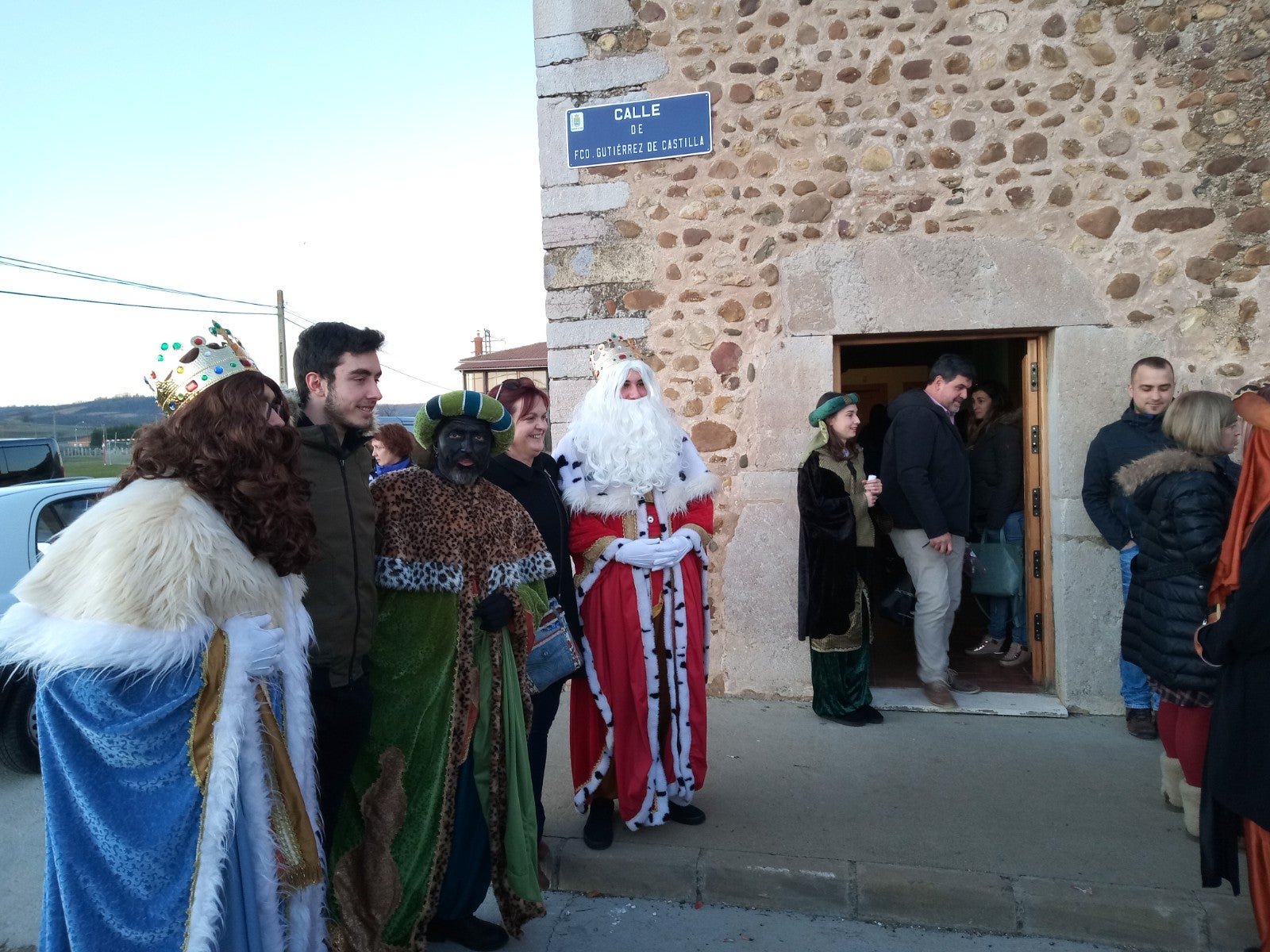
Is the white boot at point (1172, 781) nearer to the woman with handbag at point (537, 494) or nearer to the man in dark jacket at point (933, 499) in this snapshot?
the man in dark jacket at point (933, 499)

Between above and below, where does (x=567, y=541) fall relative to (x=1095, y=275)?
below

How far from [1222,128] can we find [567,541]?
3.97 metres

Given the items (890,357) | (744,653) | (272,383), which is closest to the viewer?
(272,383)

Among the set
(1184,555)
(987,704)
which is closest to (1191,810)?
(1184,555)

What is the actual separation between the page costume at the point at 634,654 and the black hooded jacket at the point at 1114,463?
2.26 meters

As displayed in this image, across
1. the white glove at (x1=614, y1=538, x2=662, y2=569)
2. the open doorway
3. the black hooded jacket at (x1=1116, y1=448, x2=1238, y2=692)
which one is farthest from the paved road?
the open doorway

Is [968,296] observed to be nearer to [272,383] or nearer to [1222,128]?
[1222,128]

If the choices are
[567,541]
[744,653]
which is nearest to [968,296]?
[744,653]

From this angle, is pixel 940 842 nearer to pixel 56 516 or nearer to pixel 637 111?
pixel 637 111

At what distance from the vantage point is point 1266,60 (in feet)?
13.9

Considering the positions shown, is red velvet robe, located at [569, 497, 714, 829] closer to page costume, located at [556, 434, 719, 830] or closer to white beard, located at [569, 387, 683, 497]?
page costume, located at [556, 434, 719, 830]

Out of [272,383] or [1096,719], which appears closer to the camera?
[272,383]

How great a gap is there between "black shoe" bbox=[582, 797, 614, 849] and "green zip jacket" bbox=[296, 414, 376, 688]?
1.35m

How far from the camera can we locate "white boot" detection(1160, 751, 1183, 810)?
11.0 feet
